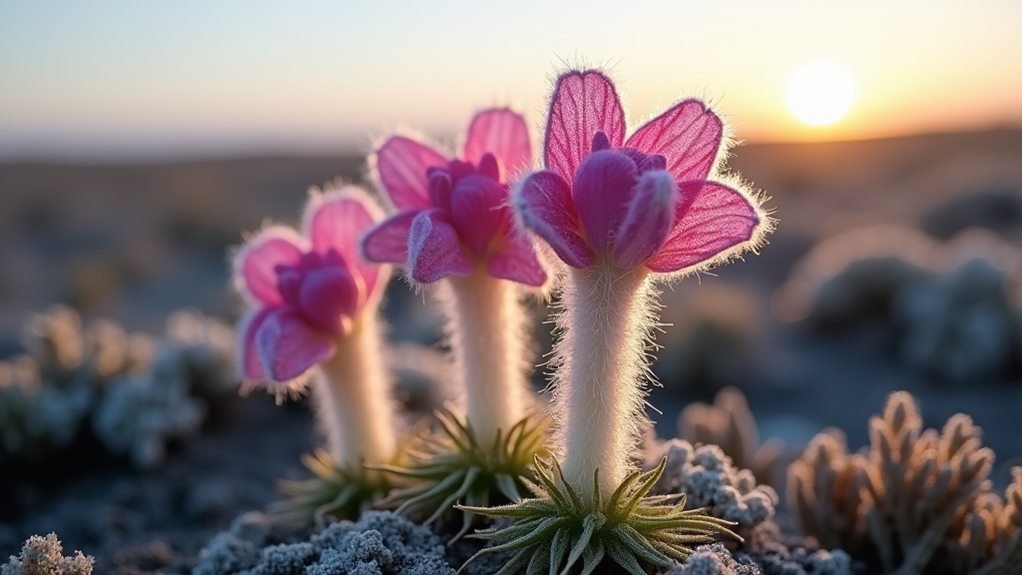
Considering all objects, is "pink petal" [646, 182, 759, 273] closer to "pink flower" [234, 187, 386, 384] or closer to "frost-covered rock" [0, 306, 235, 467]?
"pink flower" [234, 187, 386, 384]

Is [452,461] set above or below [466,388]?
below

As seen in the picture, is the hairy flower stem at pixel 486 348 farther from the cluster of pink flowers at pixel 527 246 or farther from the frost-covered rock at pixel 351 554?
the frost-covered rock at pixel 351 554

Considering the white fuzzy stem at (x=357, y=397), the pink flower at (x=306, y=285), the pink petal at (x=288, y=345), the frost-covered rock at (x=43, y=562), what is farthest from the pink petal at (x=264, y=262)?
the frost-covered rock at (x=43, y=562)

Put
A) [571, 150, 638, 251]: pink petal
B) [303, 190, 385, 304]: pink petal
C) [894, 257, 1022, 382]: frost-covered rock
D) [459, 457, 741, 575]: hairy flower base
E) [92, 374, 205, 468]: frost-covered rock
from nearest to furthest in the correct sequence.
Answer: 1. [571, 150, 638, 251]: pink petal
2. [459, 457, 741, 575]: hairy flower base
3. [303, 190, 385, 304]: pink petal
4. [92, 374, 205, 468]: frost-covered rock
5. [894, 257, 1022, 382]: frost-covered rock

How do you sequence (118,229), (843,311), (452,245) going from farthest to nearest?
1. (118,229)
2. (843,311)
3. (452,245)

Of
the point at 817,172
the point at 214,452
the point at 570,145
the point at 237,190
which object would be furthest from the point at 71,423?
the point at 817,172

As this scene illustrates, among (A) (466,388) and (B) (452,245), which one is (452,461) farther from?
(B) (452,245)

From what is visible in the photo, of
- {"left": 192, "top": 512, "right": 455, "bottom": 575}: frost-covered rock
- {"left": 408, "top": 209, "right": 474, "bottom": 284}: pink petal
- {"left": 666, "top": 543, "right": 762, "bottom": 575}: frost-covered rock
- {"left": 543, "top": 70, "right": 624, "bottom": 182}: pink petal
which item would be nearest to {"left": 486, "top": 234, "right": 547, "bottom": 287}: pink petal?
{"left": 408, "top": 209, "right": 474, "bottom": 284}: pink petal
